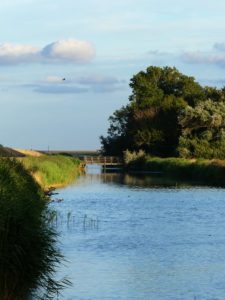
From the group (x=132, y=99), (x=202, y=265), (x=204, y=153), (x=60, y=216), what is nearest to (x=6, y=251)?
(x=202, y=265)

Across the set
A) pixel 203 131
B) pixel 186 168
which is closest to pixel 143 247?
pixel 186 168

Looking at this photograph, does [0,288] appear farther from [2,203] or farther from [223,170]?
[223,170]

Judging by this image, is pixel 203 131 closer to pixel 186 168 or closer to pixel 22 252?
pixel 186 168

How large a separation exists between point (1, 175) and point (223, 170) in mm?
54678

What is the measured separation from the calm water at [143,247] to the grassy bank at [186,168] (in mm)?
21726

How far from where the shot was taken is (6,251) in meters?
16.6

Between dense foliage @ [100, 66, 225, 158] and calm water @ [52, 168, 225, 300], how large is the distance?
42363 millimetres

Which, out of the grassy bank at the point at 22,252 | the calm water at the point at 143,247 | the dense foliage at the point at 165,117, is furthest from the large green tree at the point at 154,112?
the grassy bank at the point at 22,252

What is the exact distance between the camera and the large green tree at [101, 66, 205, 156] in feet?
350

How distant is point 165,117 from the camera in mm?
107812

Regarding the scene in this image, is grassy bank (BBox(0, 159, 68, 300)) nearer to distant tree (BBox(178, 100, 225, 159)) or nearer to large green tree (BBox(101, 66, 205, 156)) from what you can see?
distant tree (BBox(178, 100, 225, 159))

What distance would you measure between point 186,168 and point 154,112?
24722 millimetres

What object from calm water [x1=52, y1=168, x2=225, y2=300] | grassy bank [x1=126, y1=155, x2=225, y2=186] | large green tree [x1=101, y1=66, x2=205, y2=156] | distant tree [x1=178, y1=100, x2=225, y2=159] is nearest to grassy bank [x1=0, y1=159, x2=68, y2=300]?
calm water [x1=52, y1=168, x2=225, y2=300]

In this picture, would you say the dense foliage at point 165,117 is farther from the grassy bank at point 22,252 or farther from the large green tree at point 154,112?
the grassy bank at point 22,252
